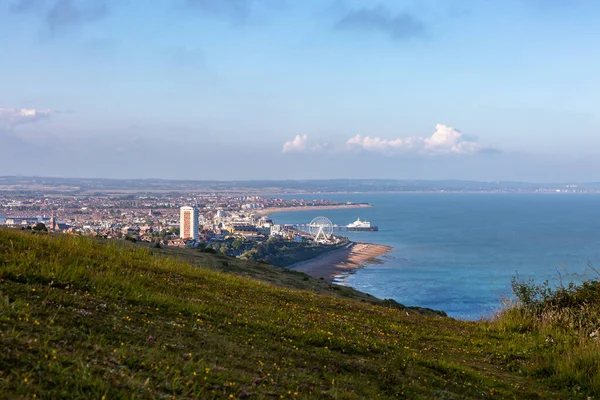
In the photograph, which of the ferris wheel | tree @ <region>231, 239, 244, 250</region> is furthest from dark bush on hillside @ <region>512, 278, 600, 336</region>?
the ferris wheel

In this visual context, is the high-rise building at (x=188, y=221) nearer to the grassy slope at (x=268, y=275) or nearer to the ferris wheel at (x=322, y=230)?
the ferris wheel at (x=322, y=230)

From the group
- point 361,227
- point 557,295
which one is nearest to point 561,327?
point 557,295

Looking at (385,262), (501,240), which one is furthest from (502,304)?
(501,240)

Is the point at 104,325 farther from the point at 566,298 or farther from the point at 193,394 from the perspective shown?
the point at 566,298

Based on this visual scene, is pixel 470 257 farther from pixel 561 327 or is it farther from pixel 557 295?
pixel 561 327

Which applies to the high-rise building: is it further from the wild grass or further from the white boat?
the white boat


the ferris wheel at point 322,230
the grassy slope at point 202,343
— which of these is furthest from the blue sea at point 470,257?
the ferris wheel at point 322,230
